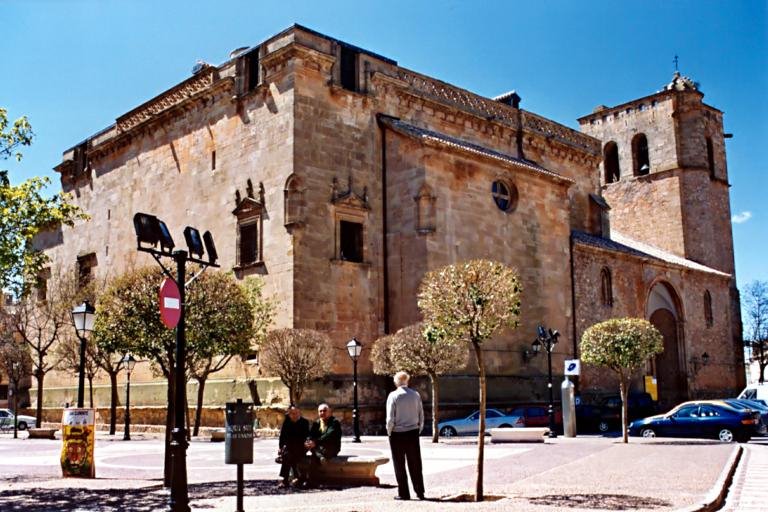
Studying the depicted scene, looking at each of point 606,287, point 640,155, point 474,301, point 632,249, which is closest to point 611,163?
point 640,155

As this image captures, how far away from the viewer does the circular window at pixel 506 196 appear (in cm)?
2938

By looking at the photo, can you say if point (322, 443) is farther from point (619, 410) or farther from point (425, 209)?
point (619, 410)

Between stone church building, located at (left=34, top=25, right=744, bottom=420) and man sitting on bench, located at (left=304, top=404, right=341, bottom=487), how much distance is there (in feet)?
38.3

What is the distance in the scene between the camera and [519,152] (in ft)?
112

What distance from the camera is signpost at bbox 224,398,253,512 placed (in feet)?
30.6

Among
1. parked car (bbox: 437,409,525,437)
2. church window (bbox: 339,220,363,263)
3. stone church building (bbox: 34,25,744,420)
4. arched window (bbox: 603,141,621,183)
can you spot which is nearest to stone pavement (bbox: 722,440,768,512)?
parked car (bbox: 437,409,525,437)

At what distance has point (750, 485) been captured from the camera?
→ 41.3 feet

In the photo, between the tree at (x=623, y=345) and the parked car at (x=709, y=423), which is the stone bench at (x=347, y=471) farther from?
the parked car at (x=709, y=423)

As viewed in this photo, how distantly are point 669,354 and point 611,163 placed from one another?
1575 centimetres

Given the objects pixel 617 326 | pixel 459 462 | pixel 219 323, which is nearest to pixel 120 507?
pixel 219 323

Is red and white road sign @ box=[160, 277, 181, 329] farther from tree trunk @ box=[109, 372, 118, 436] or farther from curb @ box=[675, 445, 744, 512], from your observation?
tree trunk @ box=[109, 372, 118, 436]

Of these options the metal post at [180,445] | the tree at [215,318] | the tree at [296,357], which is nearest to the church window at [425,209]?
the tree at [296,357]

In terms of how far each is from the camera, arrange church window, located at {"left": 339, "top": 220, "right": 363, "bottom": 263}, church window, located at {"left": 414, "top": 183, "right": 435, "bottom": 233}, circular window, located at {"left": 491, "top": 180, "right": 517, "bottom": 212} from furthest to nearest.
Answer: circular window, located at {"left": 491, "top": 180, "right": 517, "bottom": 212}
church window, located at {"left": 339, "top": 220, "right": 363, "bottom": 263}
church window, located at {"left": 414, "top": 183, "right": 435, "bottom": 233}

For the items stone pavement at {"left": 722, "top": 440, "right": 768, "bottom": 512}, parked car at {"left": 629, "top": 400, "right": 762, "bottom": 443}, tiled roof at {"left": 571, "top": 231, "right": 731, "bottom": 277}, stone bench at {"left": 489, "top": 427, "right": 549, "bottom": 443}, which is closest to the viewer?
stone pavement at {"left": 722, "top": 440, "right": 768, "bottom": 512}
